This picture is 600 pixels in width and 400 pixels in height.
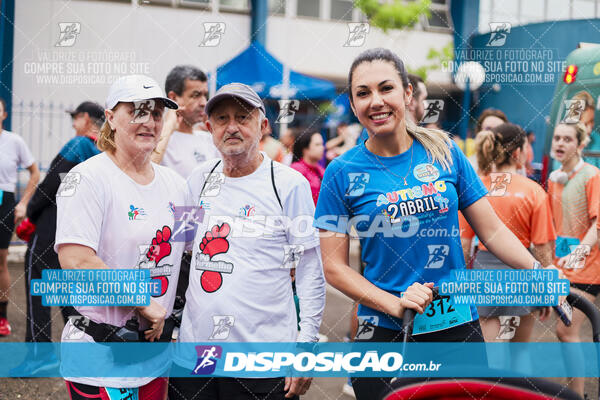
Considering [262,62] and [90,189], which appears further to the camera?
[262,62]

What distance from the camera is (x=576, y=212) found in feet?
12.7

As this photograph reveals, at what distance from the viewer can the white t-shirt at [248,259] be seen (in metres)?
2.32

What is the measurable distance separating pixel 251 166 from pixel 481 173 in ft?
6.38

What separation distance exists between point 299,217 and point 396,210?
408mm

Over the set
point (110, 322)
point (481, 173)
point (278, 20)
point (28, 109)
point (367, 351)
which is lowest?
point (367, 351)

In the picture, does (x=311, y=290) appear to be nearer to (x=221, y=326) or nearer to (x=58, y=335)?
(x=221, y=326)

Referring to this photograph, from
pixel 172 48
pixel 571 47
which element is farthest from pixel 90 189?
pixel 172 48

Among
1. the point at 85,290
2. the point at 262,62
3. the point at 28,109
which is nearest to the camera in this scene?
the point at 85,290

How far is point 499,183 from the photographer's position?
3.60 m

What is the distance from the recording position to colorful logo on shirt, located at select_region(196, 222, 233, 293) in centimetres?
233

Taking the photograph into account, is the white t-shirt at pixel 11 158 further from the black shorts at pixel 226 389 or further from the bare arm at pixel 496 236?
the bare arm at pixel 496 236

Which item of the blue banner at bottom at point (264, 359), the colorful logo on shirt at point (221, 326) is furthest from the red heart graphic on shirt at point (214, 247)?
the blue banner at bottom at point (264, 359)

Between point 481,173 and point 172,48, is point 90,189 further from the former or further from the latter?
point 172,48

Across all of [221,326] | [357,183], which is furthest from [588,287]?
[221,326]
